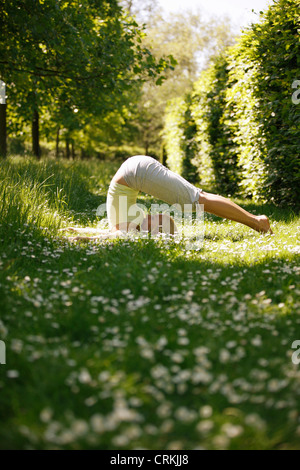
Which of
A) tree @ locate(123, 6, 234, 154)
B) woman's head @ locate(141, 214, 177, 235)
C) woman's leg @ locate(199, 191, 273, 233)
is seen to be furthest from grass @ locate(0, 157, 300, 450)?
tree @ locate(123, 6, 234, 154)

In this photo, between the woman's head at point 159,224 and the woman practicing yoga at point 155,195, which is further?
the woman's head at point 159,224

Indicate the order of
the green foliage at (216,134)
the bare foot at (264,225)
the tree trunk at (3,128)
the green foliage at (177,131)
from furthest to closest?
1. the green foliage at (177,131)
2. the tree trunk at (3,128)
3. the green foliage at (216,134)
4. the bare foot at (264,225)

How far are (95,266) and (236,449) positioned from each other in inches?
83.5

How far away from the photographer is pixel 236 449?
1469mm

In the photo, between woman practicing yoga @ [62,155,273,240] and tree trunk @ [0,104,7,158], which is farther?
tree trunk @ [0,104,7,158]

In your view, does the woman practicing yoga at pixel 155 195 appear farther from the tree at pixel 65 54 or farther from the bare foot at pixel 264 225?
the tree at pixel 65 54

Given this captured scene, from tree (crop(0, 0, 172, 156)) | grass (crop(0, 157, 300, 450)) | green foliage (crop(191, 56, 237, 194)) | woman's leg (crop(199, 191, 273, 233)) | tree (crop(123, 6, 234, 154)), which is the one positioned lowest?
grass (crop(0, 157, 300, 450))

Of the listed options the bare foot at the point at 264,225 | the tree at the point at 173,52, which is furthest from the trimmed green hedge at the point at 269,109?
the tree at the point at 173,52

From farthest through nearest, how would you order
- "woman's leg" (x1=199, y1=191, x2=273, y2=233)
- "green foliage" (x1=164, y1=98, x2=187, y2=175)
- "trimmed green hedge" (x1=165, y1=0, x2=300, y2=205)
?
"green foliage" (x1=164, y1=98, x2=187, y2=175), "trimmed green hedge" (x1=165, y1=0, x2=300, y2=205), "woman's leg" (x1=199, y1=191, x2=273, y2=233)

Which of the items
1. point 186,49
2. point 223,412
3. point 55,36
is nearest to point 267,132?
point 55,36

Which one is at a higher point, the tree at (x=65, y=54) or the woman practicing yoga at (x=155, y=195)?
the tree at (x=65, y=54)

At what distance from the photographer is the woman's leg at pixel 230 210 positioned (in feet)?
14.1

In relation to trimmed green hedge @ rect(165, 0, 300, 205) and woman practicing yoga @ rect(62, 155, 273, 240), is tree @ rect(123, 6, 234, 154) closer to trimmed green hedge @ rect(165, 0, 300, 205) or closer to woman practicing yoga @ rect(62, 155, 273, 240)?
trimmed green hedge @ rect(165, 0, 300, 205)

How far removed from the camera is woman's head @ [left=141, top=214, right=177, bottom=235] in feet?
15.4
